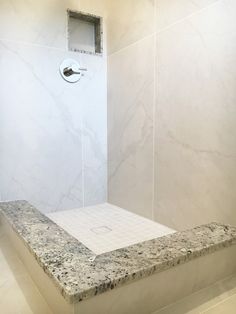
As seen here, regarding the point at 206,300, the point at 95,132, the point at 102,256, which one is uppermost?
the point at 95,132

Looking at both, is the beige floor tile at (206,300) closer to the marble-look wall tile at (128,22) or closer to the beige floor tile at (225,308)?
the beige floor tile at (225,308)

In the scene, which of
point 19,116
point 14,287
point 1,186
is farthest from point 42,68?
point 14,287

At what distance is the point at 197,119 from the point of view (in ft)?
4.21

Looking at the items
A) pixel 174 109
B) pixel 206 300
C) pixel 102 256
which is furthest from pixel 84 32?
pixel 206 300

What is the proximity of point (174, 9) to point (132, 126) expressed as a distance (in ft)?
2.33

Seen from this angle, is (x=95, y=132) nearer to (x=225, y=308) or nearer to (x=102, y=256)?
(x=102, y=256)

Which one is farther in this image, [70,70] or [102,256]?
[70,70]

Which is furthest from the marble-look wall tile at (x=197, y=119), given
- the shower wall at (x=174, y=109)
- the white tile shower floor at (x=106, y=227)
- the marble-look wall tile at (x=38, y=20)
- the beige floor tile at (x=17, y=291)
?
the beige floor tile at (x=17, y=291)

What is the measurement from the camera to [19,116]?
1646 mm

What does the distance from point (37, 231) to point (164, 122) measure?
0.88 meters

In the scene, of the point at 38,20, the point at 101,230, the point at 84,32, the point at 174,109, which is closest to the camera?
the point at 174,109

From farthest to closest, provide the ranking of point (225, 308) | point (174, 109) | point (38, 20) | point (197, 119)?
point (38, 20), point (174, 109), point (197, 119), point (225, 308)

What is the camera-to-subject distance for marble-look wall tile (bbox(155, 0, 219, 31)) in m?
1.24

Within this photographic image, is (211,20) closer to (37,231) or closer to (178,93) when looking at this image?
(178,93)
